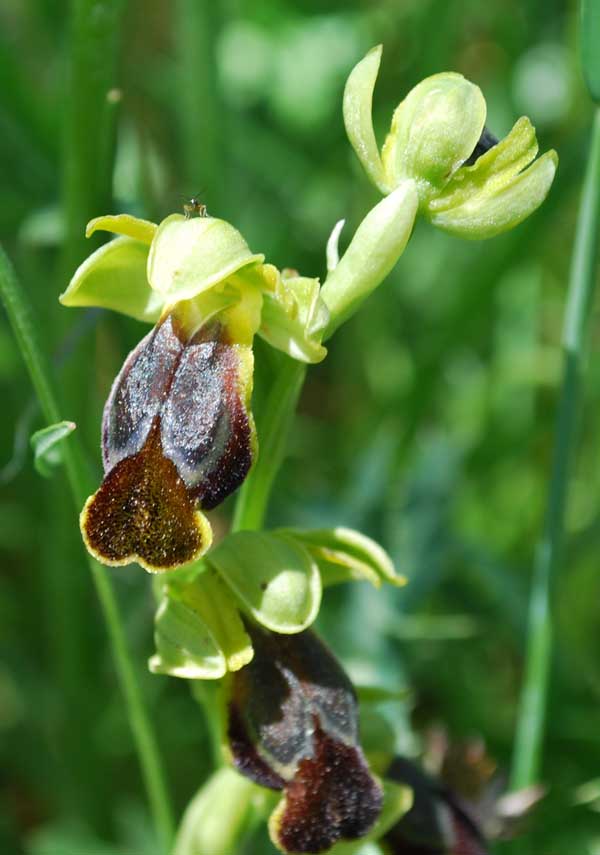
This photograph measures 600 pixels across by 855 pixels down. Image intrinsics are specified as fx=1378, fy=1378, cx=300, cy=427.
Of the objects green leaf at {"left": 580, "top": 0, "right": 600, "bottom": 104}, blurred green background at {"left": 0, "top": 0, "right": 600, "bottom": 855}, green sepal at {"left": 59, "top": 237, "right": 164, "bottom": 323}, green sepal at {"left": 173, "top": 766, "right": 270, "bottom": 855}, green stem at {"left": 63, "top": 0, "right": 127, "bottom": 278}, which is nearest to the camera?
green sepal at {"left": 59, "top": 237, "right": 164, "bottom": 323}

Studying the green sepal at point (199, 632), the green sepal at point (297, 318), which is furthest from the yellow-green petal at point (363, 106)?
the green sepal at point (199, 632)

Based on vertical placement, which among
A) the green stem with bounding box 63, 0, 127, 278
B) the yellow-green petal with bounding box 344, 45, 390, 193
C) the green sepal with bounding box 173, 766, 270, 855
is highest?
the green stem with bounding box 63, 0, 127, 278

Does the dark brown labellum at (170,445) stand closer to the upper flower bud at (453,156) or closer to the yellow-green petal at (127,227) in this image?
the yellow-green petal at (127,227)

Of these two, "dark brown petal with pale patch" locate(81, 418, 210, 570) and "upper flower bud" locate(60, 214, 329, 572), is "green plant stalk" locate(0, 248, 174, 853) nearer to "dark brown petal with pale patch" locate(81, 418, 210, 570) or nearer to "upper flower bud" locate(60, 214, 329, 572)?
"upper flower bud" locate(60, 214, 329, 572)

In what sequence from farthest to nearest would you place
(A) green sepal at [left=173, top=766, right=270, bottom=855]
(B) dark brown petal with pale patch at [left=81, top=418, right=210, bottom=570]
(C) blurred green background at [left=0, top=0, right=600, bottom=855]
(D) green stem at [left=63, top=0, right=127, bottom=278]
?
(C) blurred green background at [left=0, top=0, right=600, bottom=855] → (D) green stem at [left=63, top=0, right=127, bottom=278] → (A) green sepal at [left=173, top=766, right=270, bottom=855] → (B) dark brown petal with pale patch at [left=81, top=418, right=210, bottom=570]

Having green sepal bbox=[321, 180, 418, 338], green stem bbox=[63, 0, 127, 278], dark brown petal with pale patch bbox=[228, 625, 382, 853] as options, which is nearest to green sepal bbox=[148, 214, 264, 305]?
green sepal bbox=[321, 180, 418, 338]

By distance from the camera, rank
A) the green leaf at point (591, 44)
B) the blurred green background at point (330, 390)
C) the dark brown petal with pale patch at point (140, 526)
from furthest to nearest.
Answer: the blurred green background at point (330, 390)
the green leaf at point (591, 44)
the dark brown petal with pale patch at point (140, 526)
